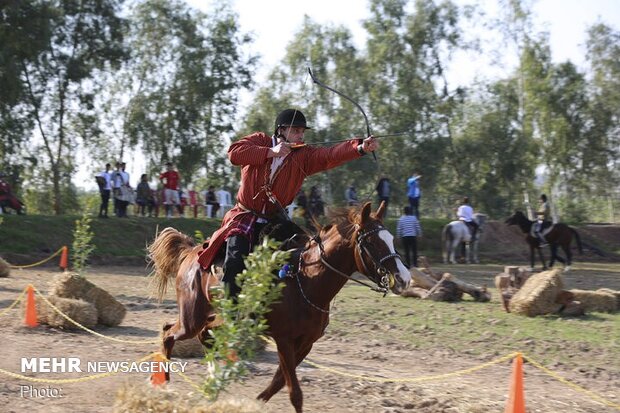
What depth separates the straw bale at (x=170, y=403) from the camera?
249 inches

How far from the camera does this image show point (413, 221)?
22375 millimetres

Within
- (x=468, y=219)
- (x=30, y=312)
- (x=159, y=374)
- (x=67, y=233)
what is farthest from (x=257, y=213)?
(x=468, y=219)

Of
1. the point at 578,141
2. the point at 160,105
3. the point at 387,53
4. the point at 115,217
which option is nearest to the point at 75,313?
the point at 115,217

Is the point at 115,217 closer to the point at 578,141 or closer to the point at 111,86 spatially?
the point at 111,86

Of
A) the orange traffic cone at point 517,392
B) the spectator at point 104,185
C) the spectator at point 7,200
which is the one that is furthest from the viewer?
the spectator at point 104,185

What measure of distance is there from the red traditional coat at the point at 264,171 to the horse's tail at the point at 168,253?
1.38 m

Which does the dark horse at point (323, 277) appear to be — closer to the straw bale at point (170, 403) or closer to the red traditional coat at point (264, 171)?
the red traditional coat at point (264, 171)

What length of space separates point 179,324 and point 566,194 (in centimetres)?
4261

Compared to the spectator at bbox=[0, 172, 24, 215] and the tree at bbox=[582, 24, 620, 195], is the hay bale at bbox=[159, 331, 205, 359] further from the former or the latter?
the tree at bbox=[582, 24, 620, 195]

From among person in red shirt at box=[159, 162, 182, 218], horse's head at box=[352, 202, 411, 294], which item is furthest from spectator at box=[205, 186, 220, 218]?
horse's head at box=[352, 202, 411, 294]

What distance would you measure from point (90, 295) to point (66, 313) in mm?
641

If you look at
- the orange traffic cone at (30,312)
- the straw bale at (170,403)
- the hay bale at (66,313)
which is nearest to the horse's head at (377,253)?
the straw bale at (170,403)

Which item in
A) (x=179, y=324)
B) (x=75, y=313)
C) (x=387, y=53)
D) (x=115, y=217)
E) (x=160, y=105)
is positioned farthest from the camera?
(x=387, y=53)

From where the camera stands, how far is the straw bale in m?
6.32
